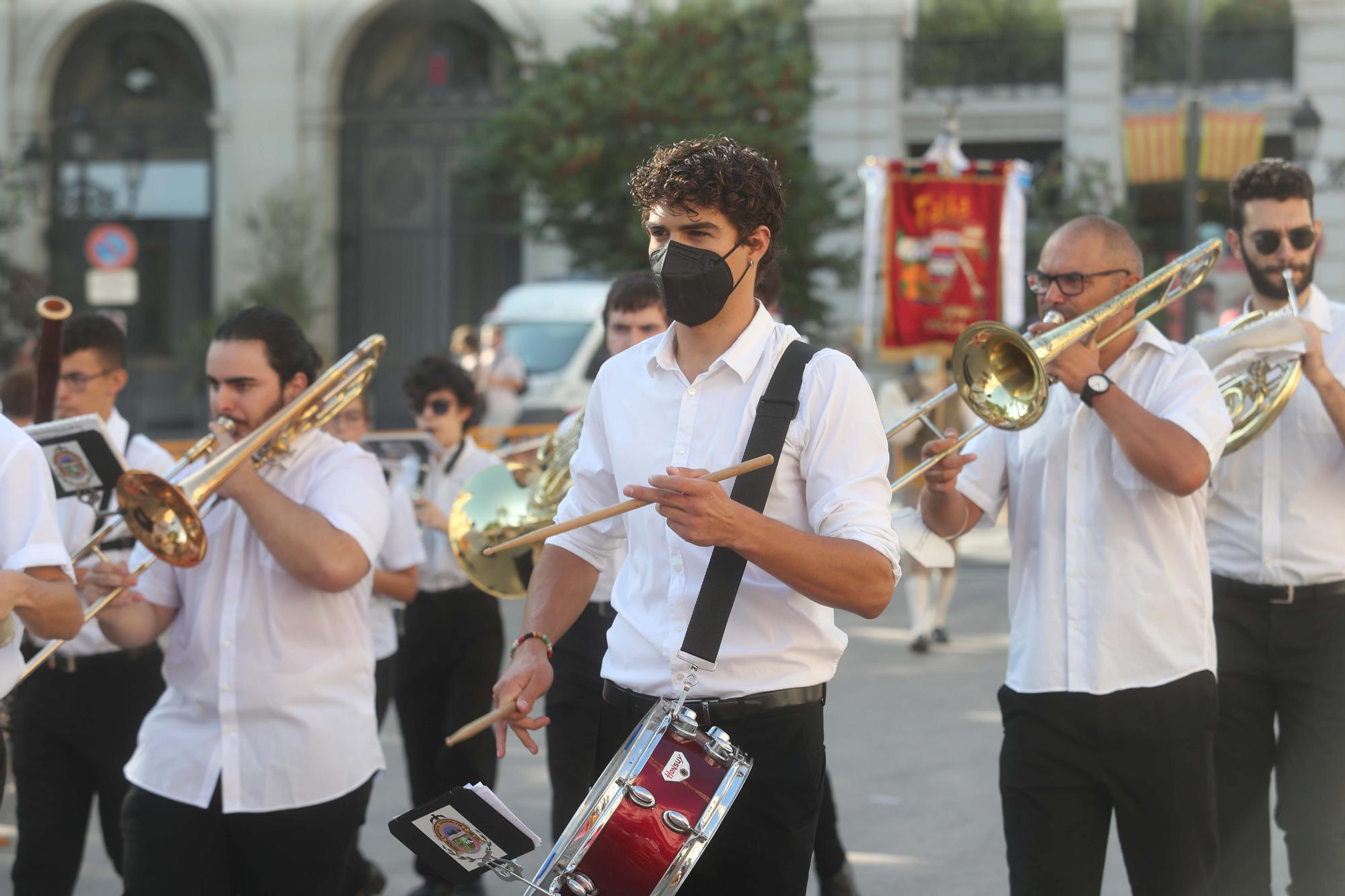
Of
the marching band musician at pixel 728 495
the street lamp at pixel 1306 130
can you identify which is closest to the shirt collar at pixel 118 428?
the marching band musician at pixel 728 495

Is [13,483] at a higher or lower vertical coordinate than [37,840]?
higher

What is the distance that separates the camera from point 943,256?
15.5 m

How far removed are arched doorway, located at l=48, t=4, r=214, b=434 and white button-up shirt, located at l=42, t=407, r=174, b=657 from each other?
22.9m

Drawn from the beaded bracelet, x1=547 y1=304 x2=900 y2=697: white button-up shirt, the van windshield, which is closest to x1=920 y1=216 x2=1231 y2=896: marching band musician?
x1=547 y1=304 x2=900 y2=697: white button-up shirt

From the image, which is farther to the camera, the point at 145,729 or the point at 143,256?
the point at 143,256

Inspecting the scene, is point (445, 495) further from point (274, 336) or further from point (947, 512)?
point (947, 512)

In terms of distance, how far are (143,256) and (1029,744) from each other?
27549 millimetres

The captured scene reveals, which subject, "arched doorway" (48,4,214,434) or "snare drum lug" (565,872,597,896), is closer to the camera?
"snare drum lug" (565,872,597,896)

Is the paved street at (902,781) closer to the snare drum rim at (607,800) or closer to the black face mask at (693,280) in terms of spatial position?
the snare drum rim at (607,800)

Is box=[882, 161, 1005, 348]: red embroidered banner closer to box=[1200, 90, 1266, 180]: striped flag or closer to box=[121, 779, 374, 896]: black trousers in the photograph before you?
box=[1200, 90, 1266, 180]: striped flag

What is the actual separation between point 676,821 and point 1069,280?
1889 mm

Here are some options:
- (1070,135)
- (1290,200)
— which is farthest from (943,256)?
(1290,200)

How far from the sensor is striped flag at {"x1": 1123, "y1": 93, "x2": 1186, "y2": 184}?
2175 centimetres

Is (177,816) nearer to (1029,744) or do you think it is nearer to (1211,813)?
(1029,744)
